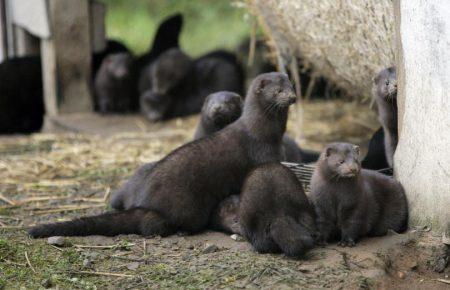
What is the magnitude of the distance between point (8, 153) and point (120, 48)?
9.43 ft

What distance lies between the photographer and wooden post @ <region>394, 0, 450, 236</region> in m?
4.39

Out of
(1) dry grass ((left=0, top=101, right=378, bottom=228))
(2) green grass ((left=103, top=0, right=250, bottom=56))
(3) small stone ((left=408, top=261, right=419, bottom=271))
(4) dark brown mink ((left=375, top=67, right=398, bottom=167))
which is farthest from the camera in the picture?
(2) green grass ((left=103, top=0, right=250, bottom=56))

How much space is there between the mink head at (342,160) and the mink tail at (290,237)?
425mm

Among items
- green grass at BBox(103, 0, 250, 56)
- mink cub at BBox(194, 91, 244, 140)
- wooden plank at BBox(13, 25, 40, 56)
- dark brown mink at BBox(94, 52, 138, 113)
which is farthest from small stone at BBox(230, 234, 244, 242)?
green grass at BBox(103, 0, 250, 56)

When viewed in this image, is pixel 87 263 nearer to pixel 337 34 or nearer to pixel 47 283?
pixel 47 283

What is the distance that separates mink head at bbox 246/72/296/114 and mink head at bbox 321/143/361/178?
0.60 m

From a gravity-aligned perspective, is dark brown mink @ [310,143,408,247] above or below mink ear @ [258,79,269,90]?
below

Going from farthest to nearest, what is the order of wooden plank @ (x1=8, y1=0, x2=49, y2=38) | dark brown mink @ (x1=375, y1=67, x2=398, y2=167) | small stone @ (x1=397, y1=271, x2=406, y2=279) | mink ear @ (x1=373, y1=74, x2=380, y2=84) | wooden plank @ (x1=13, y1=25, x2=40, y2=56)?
1. wooden plank @ (x1=13, y1=25, x2=40, y2=56)
2. wooden plank @ (x1=8, y1=0, x2=49, y2=38)
3. mink ear @ (x1=373, y1=74, x2=380, y2=84)
4. dark brown mink @ (x1=375, y1=67, x2=398, y2=167)
5. small stone @ (x1=397, y1=271, x2=406, y2=279)

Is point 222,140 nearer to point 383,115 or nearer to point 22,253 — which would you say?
point 383,115

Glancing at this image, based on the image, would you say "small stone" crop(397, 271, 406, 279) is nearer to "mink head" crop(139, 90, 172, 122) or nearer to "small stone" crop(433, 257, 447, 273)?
"small stone" crop(433, 257, 447, 273)

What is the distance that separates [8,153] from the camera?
7910mm

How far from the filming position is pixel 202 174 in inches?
201

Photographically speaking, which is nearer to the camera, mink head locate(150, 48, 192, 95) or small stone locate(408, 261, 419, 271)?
small stone locate(408, 261, 419, 271)

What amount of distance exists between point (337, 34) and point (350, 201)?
2.18 m
